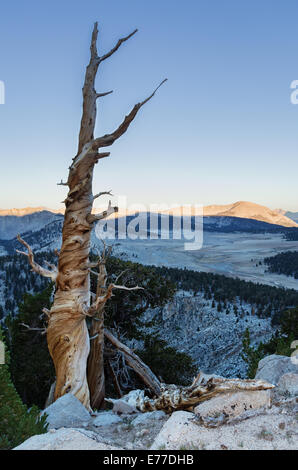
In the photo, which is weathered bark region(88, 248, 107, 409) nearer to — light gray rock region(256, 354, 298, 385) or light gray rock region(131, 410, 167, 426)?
light gray rock region(131, 410, 167, 426)

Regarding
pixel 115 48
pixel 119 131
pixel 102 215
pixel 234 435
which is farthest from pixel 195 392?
pixel 115 48

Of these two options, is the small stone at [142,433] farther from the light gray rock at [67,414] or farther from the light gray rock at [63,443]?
the light gray rock at [67,414]

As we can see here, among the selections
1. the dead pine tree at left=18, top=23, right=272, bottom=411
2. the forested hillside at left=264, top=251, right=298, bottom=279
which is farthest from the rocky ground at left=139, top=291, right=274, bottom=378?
the forested hillside at left=264, top=251, right=298, bottom=279

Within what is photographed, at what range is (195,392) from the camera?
3766 millimetres

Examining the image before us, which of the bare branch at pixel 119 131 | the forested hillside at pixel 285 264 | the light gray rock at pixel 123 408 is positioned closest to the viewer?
the light gray rock at pixel 123 408

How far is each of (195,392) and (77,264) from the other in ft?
9.02

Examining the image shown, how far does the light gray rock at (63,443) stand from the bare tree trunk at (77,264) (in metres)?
2.40

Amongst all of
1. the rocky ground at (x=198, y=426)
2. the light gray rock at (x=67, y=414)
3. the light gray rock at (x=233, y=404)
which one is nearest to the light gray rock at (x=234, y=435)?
the rocky ground at (x=198, y=426)

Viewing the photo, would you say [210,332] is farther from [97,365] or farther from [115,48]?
[115,48]

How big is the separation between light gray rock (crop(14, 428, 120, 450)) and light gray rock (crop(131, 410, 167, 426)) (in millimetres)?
1100

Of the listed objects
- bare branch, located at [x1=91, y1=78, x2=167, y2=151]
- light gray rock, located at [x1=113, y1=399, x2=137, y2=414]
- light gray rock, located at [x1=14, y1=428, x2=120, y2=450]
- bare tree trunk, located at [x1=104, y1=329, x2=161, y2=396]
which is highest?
bare branch, located at [x1=91, y1=78, x2=167, y2=151]

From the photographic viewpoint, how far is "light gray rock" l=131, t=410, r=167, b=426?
369 centimetres

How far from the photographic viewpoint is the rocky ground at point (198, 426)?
2596mm
